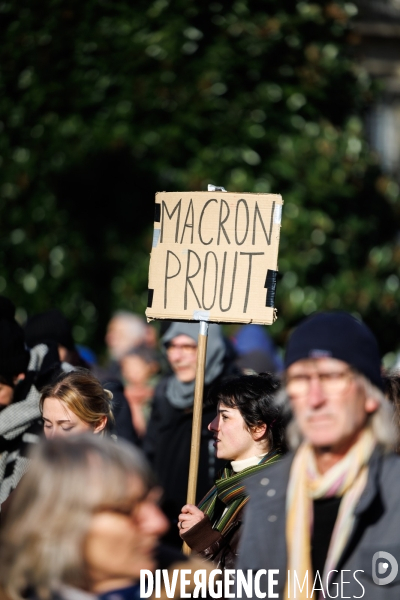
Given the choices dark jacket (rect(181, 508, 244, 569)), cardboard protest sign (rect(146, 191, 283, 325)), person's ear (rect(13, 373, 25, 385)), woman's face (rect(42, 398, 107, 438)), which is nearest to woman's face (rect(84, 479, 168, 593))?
dark jacket (rect(181, 508, 244, 569))

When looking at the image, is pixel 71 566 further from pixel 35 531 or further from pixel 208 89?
pixel 208 89

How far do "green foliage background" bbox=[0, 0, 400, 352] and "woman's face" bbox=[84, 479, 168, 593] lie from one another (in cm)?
703

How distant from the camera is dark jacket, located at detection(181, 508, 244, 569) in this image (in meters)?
3.40

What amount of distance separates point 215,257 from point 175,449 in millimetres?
1839

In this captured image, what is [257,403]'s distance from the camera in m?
3.66

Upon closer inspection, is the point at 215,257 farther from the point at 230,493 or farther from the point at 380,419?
the point at 380,419

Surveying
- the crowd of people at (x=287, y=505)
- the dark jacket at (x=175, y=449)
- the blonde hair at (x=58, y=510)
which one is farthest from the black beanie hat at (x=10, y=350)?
the blonde hair at (x=58, y=510)

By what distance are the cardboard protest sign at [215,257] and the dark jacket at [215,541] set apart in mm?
853

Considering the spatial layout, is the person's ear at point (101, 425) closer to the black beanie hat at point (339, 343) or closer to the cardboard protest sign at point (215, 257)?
the cardboard protest sign at point (215, 257)

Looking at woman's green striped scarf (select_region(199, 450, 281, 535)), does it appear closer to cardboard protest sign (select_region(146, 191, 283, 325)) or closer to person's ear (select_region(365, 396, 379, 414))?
cardboard protest sign (select_region(146, 191, 283, 325))

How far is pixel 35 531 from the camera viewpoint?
1.99m

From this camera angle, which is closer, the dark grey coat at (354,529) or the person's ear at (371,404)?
the dark grey coat at (354,529)

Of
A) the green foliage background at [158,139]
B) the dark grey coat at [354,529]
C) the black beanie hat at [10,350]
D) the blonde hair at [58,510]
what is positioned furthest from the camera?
the green foliage background at [158,139]

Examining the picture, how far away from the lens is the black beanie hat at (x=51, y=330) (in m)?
5.48
